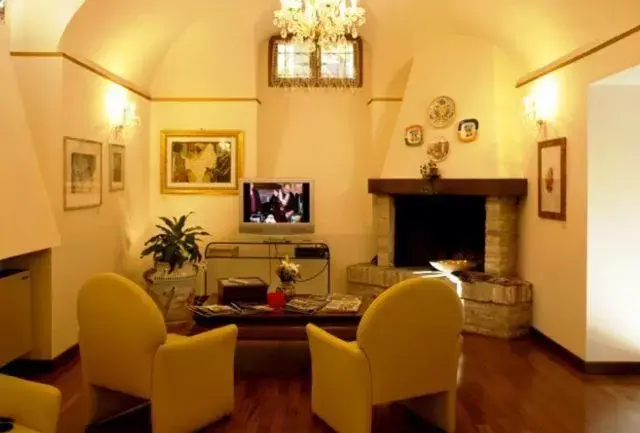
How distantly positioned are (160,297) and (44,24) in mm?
2941

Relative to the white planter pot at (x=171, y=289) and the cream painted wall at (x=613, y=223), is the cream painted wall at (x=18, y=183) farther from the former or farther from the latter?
the cream painted wall at (x=613, y=223)

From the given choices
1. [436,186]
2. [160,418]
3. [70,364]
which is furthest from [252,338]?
[436,186]

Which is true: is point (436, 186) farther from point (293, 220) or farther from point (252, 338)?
point (252, 338)

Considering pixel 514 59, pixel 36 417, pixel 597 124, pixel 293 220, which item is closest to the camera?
pixel 36 417

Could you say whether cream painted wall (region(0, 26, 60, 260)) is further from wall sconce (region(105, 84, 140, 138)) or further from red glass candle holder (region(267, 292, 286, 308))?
red glass candle holder (region(267, 292, 286, 308))

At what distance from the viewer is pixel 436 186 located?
6012mm

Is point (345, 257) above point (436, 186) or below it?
below

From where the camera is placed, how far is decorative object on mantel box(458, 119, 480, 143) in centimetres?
606

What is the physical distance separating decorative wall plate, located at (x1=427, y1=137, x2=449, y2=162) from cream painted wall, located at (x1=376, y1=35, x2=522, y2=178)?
0.05m

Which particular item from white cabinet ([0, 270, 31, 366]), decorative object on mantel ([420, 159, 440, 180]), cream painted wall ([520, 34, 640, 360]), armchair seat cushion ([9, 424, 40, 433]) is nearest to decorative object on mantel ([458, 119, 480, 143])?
decorative object on mantel ([420, 159, 440, 180])

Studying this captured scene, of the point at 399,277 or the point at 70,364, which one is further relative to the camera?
the point at 399,277

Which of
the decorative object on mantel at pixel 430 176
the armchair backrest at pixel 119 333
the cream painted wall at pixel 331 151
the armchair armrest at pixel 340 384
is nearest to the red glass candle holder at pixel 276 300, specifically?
the armchair armrest at pixel 340 384

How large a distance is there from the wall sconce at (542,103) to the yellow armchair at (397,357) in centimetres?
264

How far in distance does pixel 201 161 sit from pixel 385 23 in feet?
8.59
